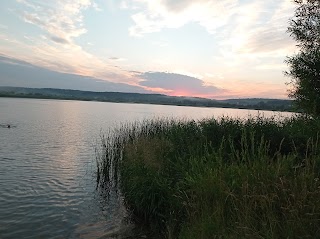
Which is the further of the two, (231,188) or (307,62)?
(307,62)

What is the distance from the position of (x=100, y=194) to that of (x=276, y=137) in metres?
7.17

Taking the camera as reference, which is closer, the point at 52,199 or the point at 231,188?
the point at 231,188

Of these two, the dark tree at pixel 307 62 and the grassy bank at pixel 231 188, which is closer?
the grassy bank at pixel 231 188

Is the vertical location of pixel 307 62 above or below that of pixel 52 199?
above

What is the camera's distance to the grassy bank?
425cm

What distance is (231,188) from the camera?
18.5 feet

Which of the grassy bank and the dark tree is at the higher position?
the dark tree

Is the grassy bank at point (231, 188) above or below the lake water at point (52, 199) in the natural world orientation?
above

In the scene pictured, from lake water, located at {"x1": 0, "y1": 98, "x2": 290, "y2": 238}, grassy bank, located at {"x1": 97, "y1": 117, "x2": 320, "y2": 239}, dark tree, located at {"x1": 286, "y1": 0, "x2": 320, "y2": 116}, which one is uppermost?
dark tree, located at {"x1": 286, "y1": 0, "x2": 320, "y2": 116}

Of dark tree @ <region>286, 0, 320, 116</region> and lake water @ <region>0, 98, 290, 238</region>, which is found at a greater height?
dark tree @ <region>286, 0, 320, 116</region>

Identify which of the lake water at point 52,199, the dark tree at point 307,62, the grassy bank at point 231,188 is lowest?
the lake water at point 52,199

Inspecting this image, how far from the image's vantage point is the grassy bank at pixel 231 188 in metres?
4.25

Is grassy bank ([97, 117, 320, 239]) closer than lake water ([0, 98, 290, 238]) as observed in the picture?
Yes

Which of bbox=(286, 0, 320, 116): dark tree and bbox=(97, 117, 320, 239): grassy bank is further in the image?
bbox=(286, 0, 320, 116): dark tree
